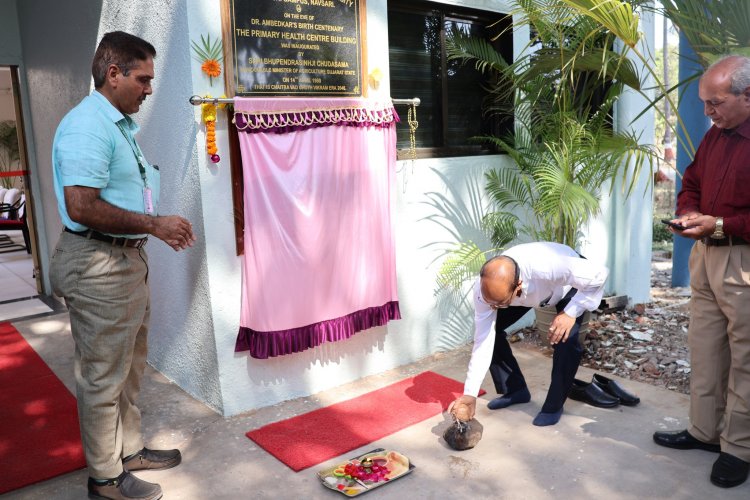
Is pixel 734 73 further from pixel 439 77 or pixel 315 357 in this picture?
pixel 315 357

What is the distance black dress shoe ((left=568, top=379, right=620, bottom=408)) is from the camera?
11.9 feet

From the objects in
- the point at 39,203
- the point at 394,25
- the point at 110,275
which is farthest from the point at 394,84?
the point at 39,203

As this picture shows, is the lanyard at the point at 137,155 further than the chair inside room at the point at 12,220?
No

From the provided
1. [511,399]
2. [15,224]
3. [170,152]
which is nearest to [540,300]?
[511,399]

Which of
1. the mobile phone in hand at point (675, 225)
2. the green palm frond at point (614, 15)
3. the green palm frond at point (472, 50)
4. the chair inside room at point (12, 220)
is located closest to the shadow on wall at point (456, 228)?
the green palm frond at point (472, 50)

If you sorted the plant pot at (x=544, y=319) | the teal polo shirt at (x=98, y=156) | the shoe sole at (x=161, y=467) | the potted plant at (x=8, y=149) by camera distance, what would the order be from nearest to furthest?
the teal polo shirt at (x=98, y=156) < the shoe sole at (x=161, y=467) < the plant pot at (x=544, y=319) < the potted plant at (x=8, y=149)

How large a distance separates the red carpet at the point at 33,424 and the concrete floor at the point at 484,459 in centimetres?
13

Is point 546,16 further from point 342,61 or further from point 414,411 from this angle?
point 414,411

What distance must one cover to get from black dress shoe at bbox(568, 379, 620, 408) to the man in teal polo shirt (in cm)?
236

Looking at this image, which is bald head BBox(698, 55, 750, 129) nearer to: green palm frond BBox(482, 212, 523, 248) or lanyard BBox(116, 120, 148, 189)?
green palm frond BBox(482, 212, 523, 248)

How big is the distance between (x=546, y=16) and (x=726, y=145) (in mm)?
1771

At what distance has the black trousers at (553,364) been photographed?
339cm

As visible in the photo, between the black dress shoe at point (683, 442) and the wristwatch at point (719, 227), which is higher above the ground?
the wristwatch at point (719, 227)

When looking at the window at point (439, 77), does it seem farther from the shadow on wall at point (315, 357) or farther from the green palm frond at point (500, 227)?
the shadow on wall at point (315, 357)
